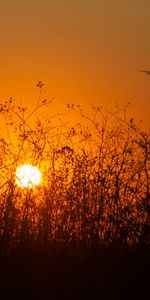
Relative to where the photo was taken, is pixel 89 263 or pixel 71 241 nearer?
pixel 89 263

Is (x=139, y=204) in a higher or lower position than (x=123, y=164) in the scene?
lower

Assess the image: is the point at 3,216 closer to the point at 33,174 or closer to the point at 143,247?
the point at 33,174

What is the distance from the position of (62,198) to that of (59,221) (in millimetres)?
392

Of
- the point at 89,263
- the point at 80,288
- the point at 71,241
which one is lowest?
the point at 80,288

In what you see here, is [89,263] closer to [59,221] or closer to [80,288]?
[80,288]

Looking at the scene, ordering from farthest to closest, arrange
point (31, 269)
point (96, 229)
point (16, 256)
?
1. point (96, 229)
2. point (16, 256)
3. point (31, 269)

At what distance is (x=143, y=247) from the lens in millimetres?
6168

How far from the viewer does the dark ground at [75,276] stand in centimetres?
482

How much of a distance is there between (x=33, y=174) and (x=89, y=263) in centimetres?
187

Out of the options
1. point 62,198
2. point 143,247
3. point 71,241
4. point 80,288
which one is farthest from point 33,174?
point 80,288

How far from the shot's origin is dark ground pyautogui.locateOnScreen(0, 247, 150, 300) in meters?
4.82

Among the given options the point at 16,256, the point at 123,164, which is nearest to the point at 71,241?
the point at 16,256

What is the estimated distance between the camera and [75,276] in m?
5.18

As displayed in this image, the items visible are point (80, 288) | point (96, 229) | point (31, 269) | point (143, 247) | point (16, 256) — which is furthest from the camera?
point (96, 229)
